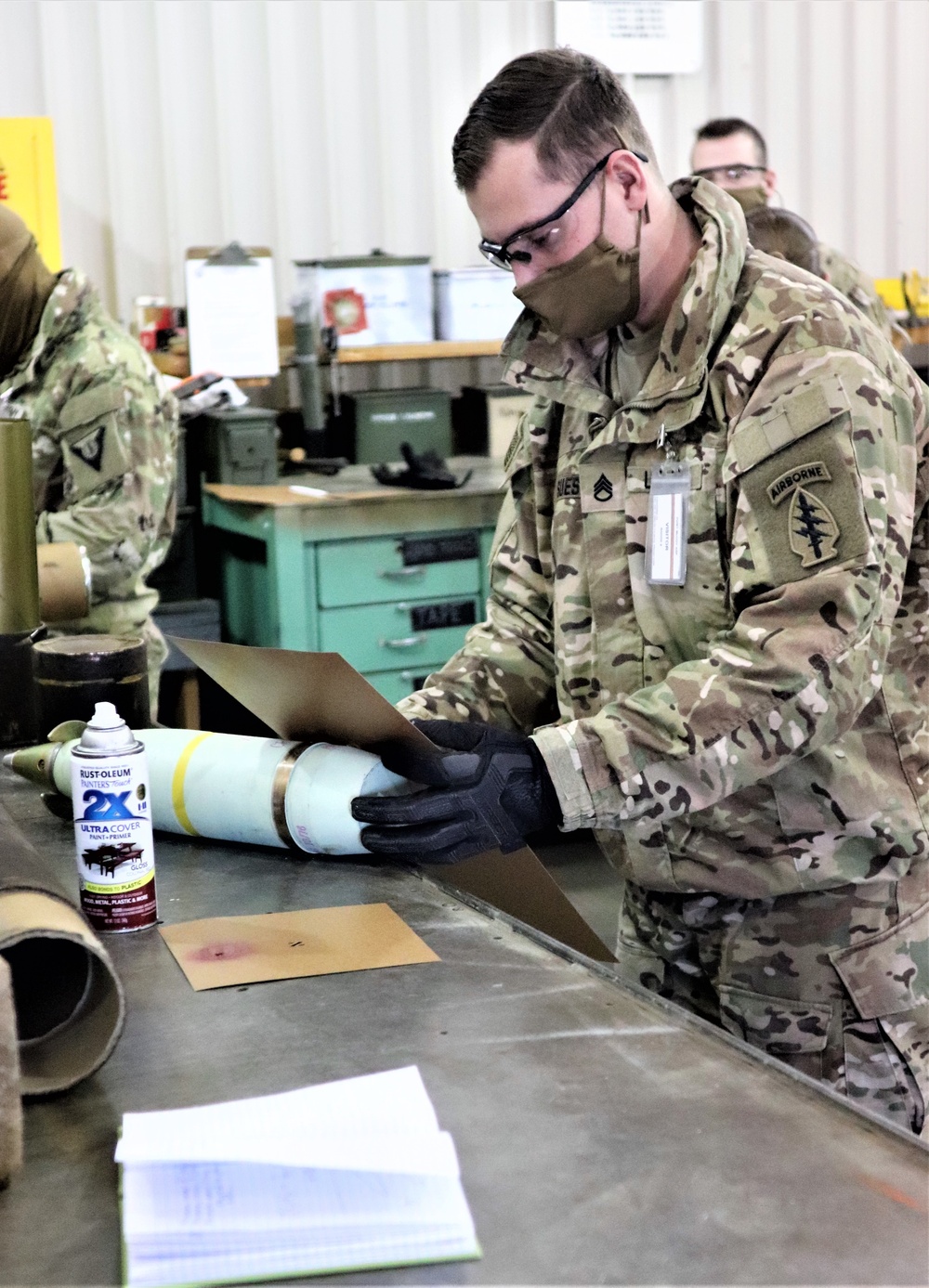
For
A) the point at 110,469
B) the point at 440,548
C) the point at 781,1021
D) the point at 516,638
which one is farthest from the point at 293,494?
the point at 781,1021

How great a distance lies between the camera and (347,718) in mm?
1308

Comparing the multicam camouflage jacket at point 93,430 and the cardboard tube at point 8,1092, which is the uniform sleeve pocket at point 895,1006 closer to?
the cardboard tube at point 8,1092

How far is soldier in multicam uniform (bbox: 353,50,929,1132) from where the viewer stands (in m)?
1.27

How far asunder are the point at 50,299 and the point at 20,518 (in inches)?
40.6

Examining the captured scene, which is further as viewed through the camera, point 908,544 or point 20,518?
point 20,518

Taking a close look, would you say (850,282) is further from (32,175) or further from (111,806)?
(111,806)

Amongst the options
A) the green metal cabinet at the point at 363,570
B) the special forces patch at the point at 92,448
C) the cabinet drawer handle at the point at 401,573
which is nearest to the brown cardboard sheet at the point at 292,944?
the special forces patch at the point at 92,448

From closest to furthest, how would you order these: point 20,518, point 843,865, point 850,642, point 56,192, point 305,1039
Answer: point 305,1039 → point 850,642 → point 843,865 → point 20,518 → point 56,192

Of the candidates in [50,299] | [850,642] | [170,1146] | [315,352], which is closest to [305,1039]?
[170,1146]

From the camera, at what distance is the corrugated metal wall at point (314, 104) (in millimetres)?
3820

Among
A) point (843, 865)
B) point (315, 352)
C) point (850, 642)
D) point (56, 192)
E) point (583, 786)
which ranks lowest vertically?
point (843, 865)

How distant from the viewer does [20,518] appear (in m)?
1.72

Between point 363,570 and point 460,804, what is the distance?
2.25 metres

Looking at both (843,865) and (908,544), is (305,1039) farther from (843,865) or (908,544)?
(908,544)
